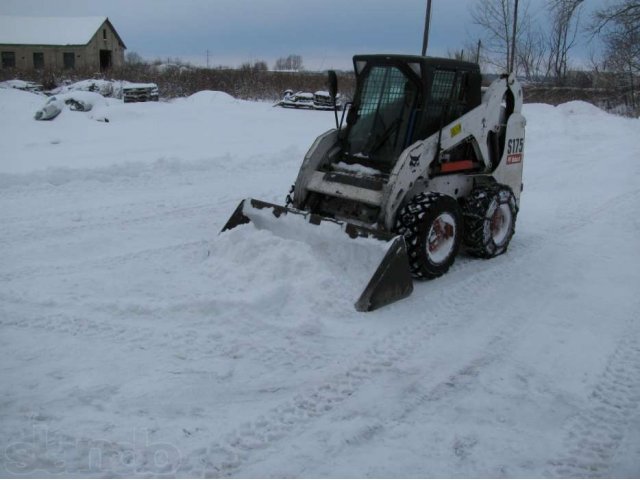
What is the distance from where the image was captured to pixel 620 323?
499 centimetres

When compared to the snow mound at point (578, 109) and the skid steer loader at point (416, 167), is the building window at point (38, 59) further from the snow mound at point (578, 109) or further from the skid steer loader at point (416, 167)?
the skid steer loader at point (416, 167)

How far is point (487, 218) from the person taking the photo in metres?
6.21

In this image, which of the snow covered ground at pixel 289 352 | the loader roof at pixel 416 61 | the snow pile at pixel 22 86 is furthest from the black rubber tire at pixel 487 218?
→ the snow pile at pixel 22 86

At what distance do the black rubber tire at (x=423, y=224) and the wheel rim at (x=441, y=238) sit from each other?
0.01 m

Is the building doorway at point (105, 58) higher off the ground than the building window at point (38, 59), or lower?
higher

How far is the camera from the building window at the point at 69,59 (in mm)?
55969

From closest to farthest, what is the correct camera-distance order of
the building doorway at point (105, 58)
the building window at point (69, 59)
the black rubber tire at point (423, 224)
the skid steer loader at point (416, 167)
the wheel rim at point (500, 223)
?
the black rubber tire at point (423, 224) < the skid steer loader at point (416, 167) < the wheel rim at point (500, 223) < the building window at point (69, 59) < the building doorway at point (105, 58)

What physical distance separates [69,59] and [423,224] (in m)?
59.0

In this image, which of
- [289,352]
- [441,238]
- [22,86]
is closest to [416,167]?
[441,238]

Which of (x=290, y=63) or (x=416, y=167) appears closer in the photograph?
(x=416, y=167)

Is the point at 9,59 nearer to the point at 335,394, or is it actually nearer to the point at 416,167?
the point at 416,167

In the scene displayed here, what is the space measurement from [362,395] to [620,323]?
8.54ft

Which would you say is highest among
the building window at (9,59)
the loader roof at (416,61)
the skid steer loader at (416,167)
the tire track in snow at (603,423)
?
the building window at (9,59)

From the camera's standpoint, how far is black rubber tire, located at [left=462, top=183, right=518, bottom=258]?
6.17 meters
